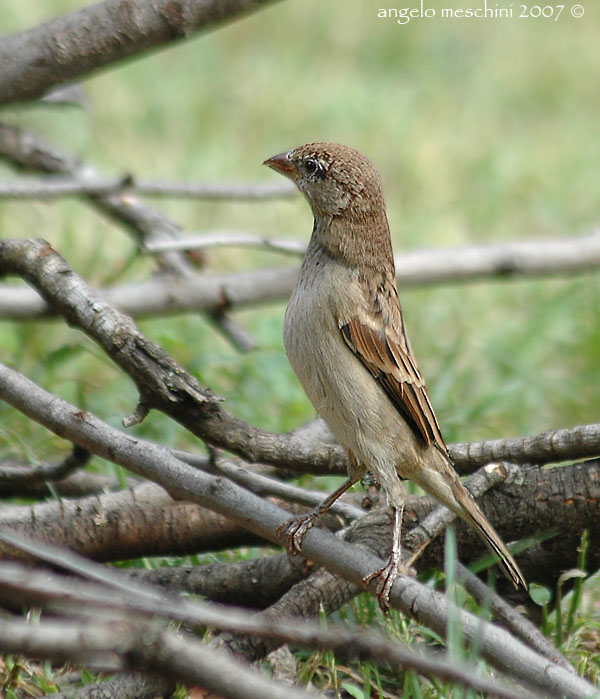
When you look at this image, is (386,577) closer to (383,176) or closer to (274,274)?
(274,274)

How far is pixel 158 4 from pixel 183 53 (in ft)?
23.7

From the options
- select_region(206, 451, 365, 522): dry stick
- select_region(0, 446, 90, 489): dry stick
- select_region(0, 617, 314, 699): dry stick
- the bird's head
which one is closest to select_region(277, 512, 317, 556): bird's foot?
select_region(206, 451, 365, 522): dry stick

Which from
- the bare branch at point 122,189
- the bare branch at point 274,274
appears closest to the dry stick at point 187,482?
the bare branch at point 274,274

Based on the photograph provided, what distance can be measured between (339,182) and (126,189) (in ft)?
5.86

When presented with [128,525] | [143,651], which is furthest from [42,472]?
[143,651]

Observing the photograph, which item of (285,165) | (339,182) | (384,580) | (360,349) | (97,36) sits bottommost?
(384,580)

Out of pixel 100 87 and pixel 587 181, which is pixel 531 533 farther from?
pixel 100 87

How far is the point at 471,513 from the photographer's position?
11.0ft

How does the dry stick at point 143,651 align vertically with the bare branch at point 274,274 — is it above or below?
below

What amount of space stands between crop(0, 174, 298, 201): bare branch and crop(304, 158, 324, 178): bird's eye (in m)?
1.46

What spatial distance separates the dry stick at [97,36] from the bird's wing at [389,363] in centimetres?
126

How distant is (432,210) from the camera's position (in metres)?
8.28

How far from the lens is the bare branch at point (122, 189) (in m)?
4.93

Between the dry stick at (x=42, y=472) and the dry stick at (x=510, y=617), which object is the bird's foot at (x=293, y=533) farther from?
the dry stick at (x=42, y=472)
